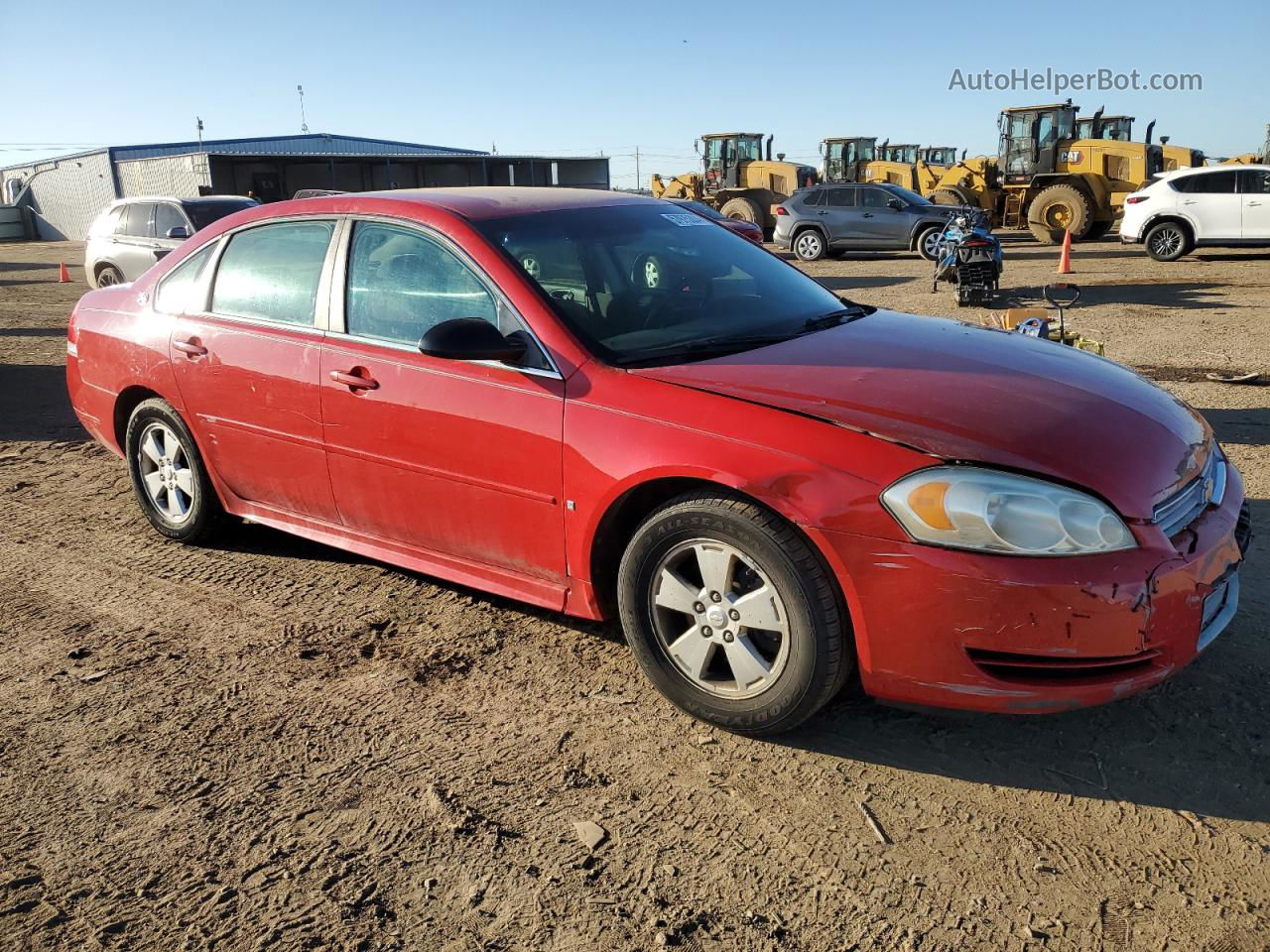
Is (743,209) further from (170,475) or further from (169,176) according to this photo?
(170,475)

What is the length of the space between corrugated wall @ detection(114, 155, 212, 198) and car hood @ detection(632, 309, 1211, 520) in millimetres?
33357

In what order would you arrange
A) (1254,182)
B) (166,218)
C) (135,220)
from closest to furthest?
(166,218) → (135,220) → (1254,182)

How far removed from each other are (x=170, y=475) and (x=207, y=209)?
376 inches

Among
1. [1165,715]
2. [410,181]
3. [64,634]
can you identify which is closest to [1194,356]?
[1165,715]

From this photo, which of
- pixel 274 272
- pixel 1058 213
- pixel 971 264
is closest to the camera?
pixel 274 272

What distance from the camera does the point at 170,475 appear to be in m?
4.68

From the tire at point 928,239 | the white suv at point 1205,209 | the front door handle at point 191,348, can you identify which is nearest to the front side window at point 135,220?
the front door handle at point 191,348

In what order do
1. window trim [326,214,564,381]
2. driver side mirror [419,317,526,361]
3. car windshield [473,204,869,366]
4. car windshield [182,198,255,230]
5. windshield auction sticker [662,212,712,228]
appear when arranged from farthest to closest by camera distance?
car windshield [182,198,255,230] < windshield auction sticker [662,212,712,228] < car windshield [473,204,869,366] < window trim [326,214,564,381] < driver side mirror [419,317,526,361]

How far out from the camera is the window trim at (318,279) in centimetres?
385

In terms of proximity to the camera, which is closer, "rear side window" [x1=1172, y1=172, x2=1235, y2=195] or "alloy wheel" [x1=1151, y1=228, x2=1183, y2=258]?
"rear side window" [x1=1172, y1=172, x2=1235, y2=195]

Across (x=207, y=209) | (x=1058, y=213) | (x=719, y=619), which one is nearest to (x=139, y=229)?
(x=207, y=209)

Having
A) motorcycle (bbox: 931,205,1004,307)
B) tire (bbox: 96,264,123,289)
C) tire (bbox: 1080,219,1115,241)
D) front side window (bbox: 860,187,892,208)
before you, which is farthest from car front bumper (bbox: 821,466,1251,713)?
tire (bbox: 1080,219,1115,241)

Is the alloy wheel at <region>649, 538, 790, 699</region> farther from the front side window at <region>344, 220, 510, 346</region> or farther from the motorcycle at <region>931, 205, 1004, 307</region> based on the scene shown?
the motorcycle at <region>931, 205, 1004, 307</region>

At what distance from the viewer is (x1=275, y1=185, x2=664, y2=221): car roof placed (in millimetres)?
3686
